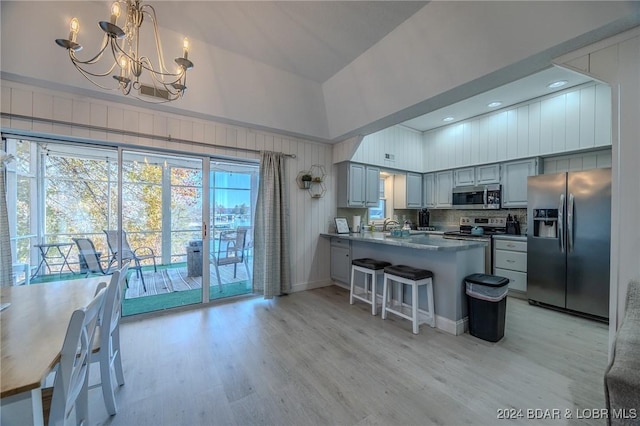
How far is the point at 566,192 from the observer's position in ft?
10.4

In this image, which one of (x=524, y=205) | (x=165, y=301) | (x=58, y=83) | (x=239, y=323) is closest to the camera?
(x=58, y=83)

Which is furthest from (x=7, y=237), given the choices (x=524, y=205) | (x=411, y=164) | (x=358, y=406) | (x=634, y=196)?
(x=524, y=205)

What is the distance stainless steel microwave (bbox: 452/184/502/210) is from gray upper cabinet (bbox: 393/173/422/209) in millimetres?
774

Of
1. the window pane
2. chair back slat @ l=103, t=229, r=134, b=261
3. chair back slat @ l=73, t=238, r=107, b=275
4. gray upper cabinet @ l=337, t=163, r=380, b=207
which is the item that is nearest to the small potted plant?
gray upper cabinet @ l=337, t=163, r=380, b=207

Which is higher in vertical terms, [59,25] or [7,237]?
[59,25]

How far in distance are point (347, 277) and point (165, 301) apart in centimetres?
269

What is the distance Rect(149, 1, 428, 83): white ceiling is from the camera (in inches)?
90.1

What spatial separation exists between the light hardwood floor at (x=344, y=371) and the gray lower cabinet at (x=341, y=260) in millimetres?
1131

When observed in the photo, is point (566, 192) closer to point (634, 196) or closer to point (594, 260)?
point (594, 260)

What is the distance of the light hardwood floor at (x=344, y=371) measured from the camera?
161cm

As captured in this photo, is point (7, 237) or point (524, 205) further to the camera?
point (524, 205)

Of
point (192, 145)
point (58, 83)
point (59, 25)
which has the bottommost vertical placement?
point (192, 145)

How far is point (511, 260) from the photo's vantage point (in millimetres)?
3861

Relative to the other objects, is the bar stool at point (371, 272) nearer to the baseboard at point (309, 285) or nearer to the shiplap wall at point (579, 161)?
the baseboard at point (309, 285)
